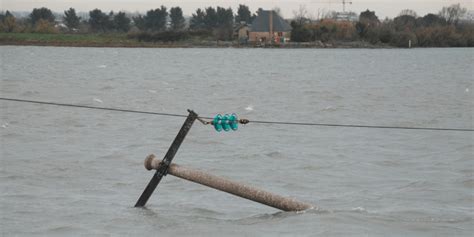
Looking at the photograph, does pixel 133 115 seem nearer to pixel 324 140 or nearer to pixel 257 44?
pixel 324 140

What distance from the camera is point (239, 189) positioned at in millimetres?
9656

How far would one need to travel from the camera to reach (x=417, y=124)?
25141 mm

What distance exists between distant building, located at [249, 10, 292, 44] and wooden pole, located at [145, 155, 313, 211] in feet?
427

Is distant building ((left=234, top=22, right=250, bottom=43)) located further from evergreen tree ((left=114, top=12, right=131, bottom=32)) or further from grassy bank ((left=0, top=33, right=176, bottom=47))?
evergreen tree ((left=114, top=12, right=131, bottom=32))

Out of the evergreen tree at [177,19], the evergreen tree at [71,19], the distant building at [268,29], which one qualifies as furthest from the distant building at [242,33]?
the evergreen tree at [71,19]

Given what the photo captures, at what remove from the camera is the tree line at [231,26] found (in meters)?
145

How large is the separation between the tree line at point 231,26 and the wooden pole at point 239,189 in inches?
5228

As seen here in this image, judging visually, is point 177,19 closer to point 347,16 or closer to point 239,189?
point 347,16

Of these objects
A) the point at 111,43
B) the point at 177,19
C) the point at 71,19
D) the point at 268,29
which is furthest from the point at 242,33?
the point at 71,19

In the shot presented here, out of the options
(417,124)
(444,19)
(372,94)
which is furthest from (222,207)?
(444,19)

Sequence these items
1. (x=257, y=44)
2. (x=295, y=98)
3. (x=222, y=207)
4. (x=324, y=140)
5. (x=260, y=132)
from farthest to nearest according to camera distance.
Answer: (x=257, y=44) < (x=295, y=98) < (x=260, y=132) < (x=324, y=140) < (x=222, y=207)

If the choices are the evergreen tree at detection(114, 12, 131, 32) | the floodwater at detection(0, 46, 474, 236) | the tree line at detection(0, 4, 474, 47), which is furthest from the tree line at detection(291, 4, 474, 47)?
the floodwater at detection(0, 46, 474, 236)

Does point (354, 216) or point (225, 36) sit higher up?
point (354, 216)

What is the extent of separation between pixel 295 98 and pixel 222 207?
923 inches
